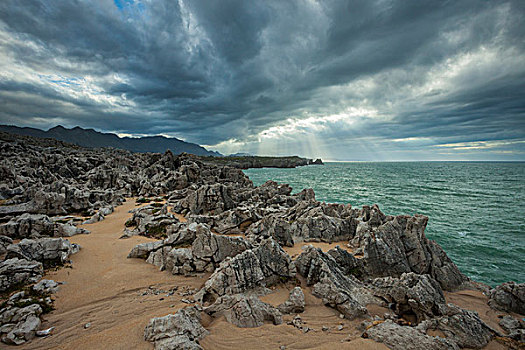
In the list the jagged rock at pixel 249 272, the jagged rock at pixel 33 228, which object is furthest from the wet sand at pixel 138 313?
the jagged rock at pixel 33 228

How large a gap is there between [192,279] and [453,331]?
9531mm

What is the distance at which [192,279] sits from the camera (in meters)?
9.83

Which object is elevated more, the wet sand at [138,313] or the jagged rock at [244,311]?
the jagged rock at [244,311]

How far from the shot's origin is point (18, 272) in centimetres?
852

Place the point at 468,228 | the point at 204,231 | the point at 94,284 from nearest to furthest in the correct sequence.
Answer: the point at 94,284 → the point at 204,231 → the point at 468,228

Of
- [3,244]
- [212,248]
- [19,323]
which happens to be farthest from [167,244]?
[3,244]

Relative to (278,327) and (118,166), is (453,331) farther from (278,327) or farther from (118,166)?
(118,166)

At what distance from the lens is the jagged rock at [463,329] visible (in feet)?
22.0

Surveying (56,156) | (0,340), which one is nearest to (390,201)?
(0,340)

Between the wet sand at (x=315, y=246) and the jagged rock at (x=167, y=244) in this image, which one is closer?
the jagged rock at (x=167, y=244)

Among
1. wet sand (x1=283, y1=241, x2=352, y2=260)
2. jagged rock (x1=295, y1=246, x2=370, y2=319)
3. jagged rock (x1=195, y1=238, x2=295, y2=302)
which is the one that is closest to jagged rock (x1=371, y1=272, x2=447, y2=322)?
jagged rock (x1=295, y1=246, x2=370, y2=319)

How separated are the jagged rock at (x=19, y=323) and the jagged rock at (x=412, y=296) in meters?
11.6

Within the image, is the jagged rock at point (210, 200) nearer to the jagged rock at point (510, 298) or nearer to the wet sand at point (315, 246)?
the wet sand at point (315, 246)

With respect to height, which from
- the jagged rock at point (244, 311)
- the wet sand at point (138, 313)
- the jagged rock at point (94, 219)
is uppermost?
the jagged rock at point (244, 311)
